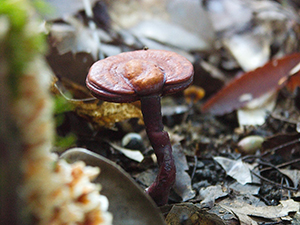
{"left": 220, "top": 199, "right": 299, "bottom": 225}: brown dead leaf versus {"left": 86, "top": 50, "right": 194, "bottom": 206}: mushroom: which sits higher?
{"left": 86, "top": 50, "right": 194, "bottom": 206}: mushroom

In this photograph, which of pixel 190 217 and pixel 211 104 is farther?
pixel 211 104

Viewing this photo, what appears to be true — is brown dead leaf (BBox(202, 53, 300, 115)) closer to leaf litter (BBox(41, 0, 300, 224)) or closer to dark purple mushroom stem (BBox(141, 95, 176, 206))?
leaf litter (BBox(41, 0, 300, 224))

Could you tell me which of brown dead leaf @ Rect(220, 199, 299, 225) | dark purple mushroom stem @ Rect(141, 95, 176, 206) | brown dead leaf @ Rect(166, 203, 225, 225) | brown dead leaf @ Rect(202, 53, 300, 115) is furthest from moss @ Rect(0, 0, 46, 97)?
brown dead leaf @ Rect(202, 53, 300, 115)

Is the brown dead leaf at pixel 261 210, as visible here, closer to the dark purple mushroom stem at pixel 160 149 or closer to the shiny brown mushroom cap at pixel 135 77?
the dark purple mushroom stem at pixel 160 149

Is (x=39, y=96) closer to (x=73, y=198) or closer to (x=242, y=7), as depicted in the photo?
(x=73, y=198)

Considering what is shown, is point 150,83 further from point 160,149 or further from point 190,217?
point 190,217

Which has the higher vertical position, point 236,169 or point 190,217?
point 190,217

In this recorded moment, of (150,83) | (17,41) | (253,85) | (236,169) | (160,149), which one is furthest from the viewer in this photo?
(253,85)

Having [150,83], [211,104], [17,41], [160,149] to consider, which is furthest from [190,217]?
[211,104]
